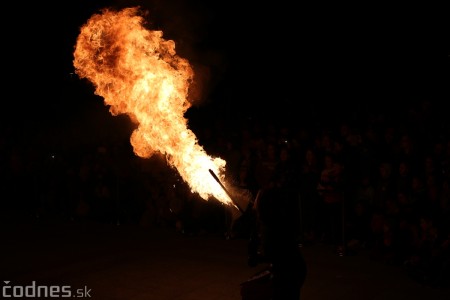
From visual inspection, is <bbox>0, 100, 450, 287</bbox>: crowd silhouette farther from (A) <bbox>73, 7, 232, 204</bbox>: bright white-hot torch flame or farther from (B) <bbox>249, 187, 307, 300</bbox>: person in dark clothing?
(A) <bbox>73, 7, 232, 204</bbox>: bright white-hot torch flame

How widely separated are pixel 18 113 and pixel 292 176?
44.2ft

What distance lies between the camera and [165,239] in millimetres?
9945

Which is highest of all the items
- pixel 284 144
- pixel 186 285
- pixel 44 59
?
pixel 44 59

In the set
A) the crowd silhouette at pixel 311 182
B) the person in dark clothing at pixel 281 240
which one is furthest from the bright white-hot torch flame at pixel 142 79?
the person in dark clothing at pixel 281 240

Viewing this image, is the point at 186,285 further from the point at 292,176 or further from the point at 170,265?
the point at 292,176

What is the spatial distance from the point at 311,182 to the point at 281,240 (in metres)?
4.68

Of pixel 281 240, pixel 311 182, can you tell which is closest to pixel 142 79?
pixel 281 240

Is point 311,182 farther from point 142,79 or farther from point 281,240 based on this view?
point 281,240

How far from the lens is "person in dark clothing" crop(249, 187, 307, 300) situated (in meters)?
4.78

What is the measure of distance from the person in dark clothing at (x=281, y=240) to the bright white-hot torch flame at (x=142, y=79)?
1.66 metres

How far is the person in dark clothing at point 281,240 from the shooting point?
478cm

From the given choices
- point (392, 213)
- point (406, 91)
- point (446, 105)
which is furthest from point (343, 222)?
point (406, 91)

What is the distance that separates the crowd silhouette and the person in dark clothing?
0.94 ft

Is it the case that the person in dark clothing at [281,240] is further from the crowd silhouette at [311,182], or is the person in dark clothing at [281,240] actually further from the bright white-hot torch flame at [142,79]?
the bright white-hot torch flame at [142,79]
